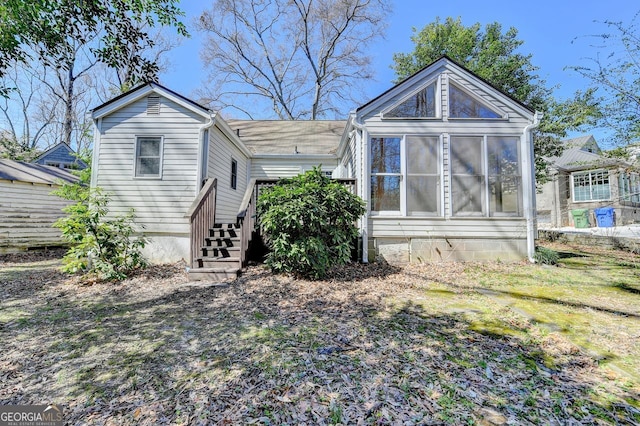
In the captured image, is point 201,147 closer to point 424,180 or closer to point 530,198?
point 424,180

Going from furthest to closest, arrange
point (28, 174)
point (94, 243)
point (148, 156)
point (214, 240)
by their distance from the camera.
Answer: point (28, 174) < point (148, 156) < point (214, 240) < point (94, 243)

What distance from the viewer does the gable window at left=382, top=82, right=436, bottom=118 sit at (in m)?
6.80

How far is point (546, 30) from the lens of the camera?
350 inches

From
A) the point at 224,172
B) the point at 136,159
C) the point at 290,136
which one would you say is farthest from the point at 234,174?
the point at 290,136

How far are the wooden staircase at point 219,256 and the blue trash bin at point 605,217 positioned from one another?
61.6 ft

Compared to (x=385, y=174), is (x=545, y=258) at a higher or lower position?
lower

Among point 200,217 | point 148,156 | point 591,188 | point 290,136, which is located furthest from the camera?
point 591,188

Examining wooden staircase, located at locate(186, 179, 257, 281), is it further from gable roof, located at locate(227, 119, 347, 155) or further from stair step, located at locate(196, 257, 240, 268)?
gable roof, located at locate(227, 119, 347, 155)

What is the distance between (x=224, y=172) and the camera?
8.51 metres

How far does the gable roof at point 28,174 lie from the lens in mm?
A: 9038

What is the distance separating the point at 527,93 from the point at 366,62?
11.6m

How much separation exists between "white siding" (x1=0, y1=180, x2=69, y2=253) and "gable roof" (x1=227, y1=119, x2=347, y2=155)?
7.13 meters

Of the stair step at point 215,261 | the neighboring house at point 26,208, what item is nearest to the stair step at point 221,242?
the stair step at point 215,261

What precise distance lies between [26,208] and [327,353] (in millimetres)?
11948
